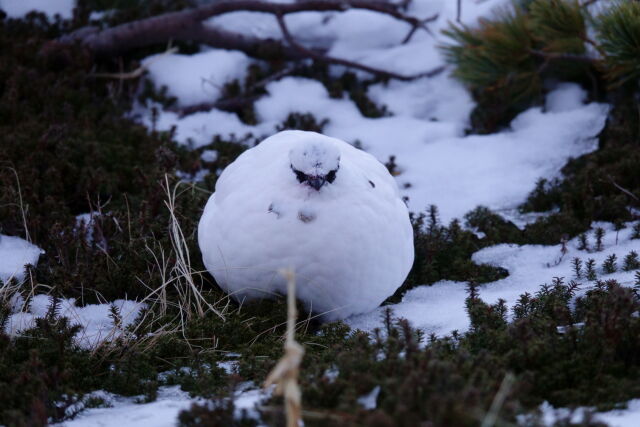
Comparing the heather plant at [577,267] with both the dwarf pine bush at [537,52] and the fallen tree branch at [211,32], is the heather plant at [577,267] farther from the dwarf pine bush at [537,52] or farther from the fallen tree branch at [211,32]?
the fallen tree branch at [211,32]

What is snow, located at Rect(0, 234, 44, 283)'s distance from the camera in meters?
4.59

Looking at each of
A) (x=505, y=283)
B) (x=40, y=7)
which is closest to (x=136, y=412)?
(x=505, y=283)

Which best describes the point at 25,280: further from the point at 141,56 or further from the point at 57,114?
the point at 141,56

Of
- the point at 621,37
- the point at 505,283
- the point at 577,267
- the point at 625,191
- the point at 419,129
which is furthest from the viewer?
the point at 419,129

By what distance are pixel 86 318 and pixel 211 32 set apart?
13.6 feet

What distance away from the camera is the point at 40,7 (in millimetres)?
8023

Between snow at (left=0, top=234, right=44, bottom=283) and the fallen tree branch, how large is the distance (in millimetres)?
2920

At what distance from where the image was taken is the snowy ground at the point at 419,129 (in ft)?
15.5

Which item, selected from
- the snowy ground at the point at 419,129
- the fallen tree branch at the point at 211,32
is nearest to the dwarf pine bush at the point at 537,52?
the snowy ground at the point at 419,129

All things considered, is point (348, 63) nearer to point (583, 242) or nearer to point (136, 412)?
point (583, 242)

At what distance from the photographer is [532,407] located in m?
2.92

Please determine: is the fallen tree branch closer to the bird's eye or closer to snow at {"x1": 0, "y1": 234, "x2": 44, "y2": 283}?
snow at {"x1": 0, "y1": 234, "x2": 44, "y2": 283}

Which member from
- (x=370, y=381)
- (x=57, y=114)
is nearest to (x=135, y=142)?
(x=57, y=114)

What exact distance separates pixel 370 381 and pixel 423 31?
6.23 metres
